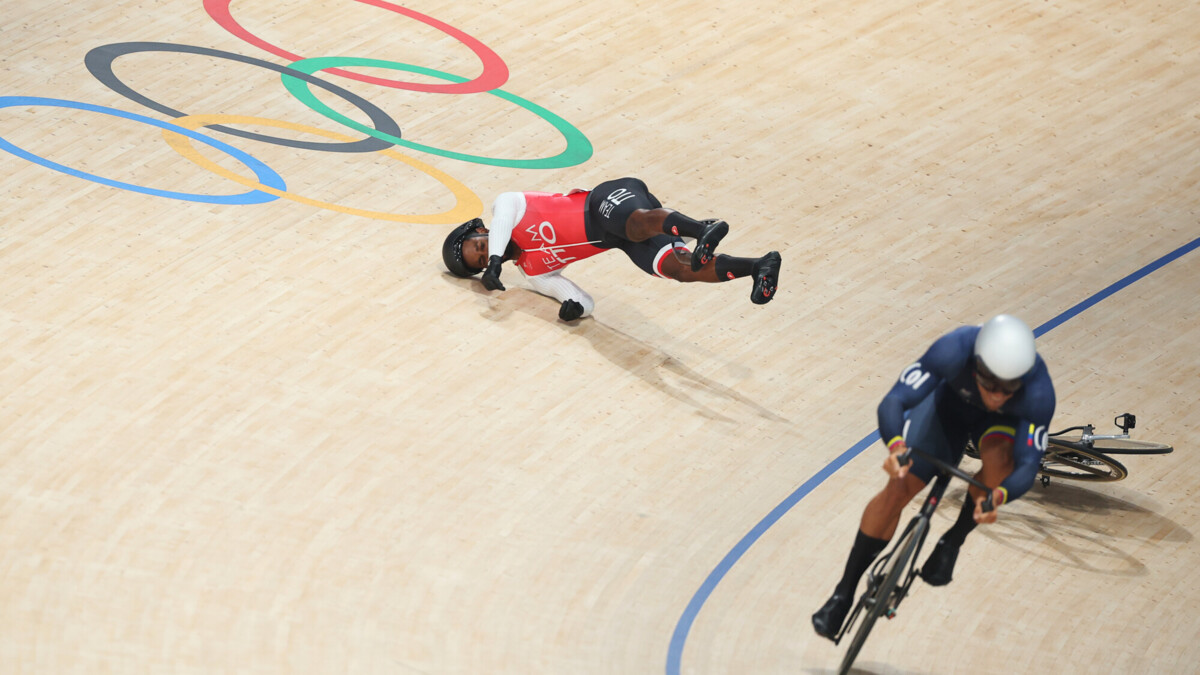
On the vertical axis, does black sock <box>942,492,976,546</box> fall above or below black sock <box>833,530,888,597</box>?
above

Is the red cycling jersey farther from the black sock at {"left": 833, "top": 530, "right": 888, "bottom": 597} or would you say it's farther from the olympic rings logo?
the black sock at {"left": 833, "top": 530, "right": 888, "bottom": 597}

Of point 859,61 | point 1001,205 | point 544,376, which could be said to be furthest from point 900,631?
point 859,61

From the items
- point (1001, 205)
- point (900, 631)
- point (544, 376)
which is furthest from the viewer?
point (1001, 205)

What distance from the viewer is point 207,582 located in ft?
14.4

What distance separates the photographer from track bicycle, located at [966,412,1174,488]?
516 centimetres

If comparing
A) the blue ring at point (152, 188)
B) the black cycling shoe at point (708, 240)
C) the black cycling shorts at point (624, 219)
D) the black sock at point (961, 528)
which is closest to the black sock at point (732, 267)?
the black cycling shoe at point (708, 240)

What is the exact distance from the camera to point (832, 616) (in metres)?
3.98

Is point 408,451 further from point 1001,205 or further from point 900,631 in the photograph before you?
point 1001,205

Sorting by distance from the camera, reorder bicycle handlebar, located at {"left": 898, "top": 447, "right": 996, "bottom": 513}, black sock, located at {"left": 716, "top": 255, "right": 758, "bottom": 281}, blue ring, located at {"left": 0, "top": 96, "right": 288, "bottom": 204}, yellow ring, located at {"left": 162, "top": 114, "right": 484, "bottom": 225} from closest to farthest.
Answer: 1. bicycle handlebar, located at {"left": 898, "top": 447, "right": 996, "bottom": 513}
2. black sock, located at {"left": 716, "top": 255, "right": 758, "bottom": 281}
3. blue ring, located at {"left": 0, "top": 96, "right": 288, "bottom": 204}
4. yellow ring, located at {"left": 162, "top": 114, "right": 484, "bottom": 225}

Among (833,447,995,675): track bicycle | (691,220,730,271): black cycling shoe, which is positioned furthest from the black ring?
(833,447,995,675): track bicycle

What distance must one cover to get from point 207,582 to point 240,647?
354 mm

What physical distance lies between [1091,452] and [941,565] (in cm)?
157

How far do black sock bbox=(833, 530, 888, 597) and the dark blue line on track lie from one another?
663mm

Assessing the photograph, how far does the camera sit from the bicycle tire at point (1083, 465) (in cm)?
518
